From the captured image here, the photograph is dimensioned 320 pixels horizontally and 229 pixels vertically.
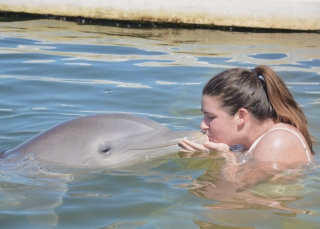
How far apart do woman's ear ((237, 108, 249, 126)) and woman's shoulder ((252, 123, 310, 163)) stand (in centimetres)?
22

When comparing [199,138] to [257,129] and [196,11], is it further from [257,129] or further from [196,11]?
[196,11]

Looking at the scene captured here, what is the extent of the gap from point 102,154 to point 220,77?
116cm

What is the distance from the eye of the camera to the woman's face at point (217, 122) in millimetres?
5531

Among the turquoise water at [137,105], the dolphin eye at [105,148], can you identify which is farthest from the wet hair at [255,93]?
the dolphin eye at [105,148]

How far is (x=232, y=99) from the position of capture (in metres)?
5.49

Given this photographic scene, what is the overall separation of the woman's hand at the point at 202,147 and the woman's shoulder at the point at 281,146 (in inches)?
11.0

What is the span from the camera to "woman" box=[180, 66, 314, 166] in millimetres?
5484

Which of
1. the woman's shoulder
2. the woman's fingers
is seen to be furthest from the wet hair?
the woman's fingers

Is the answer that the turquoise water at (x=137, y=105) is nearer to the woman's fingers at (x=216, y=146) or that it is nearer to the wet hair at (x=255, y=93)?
the woman's fingers at (x=216, y=146)

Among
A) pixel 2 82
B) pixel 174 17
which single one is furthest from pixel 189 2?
pixel 2 82

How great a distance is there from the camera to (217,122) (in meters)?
5.57

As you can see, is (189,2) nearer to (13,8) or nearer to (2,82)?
(13,8)

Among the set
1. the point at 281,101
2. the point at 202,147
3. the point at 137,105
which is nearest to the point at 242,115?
the point at 281,101

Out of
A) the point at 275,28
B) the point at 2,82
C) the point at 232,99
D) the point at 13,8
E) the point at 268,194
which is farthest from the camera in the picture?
the point at 13,8
